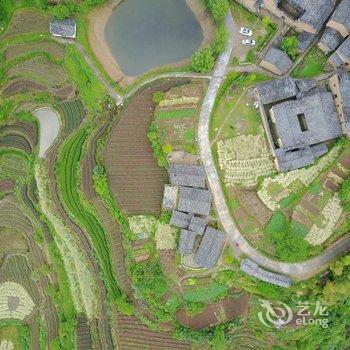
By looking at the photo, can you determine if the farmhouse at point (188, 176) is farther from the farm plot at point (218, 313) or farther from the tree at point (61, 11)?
the tree at point (61, 11)

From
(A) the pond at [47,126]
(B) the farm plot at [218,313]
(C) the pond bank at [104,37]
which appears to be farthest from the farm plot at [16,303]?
(C) the pond bank at [104,37]

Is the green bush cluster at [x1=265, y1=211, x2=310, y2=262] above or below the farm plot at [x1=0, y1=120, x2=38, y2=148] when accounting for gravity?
above

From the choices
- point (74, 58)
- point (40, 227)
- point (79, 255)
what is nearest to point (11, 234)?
point (40, 227)

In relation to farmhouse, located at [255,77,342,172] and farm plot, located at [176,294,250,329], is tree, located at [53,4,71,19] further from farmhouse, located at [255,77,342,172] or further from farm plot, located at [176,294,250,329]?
farm plot, located at [176,294,250,329]

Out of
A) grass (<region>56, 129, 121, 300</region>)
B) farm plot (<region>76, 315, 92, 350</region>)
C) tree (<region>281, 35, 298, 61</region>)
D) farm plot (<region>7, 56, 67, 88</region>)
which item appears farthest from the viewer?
farm plot (<region>76, 315, 92, 350</region>)

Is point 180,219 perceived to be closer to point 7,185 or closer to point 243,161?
point 243,161

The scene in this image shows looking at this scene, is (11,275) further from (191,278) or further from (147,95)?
(147,95)

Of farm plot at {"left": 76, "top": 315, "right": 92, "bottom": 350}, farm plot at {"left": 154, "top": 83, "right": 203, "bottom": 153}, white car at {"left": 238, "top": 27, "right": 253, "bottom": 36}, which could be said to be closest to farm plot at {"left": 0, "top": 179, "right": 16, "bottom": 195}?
farm plot at {"left": 76, "top": 315, "right": 92, "bottom": 350}
